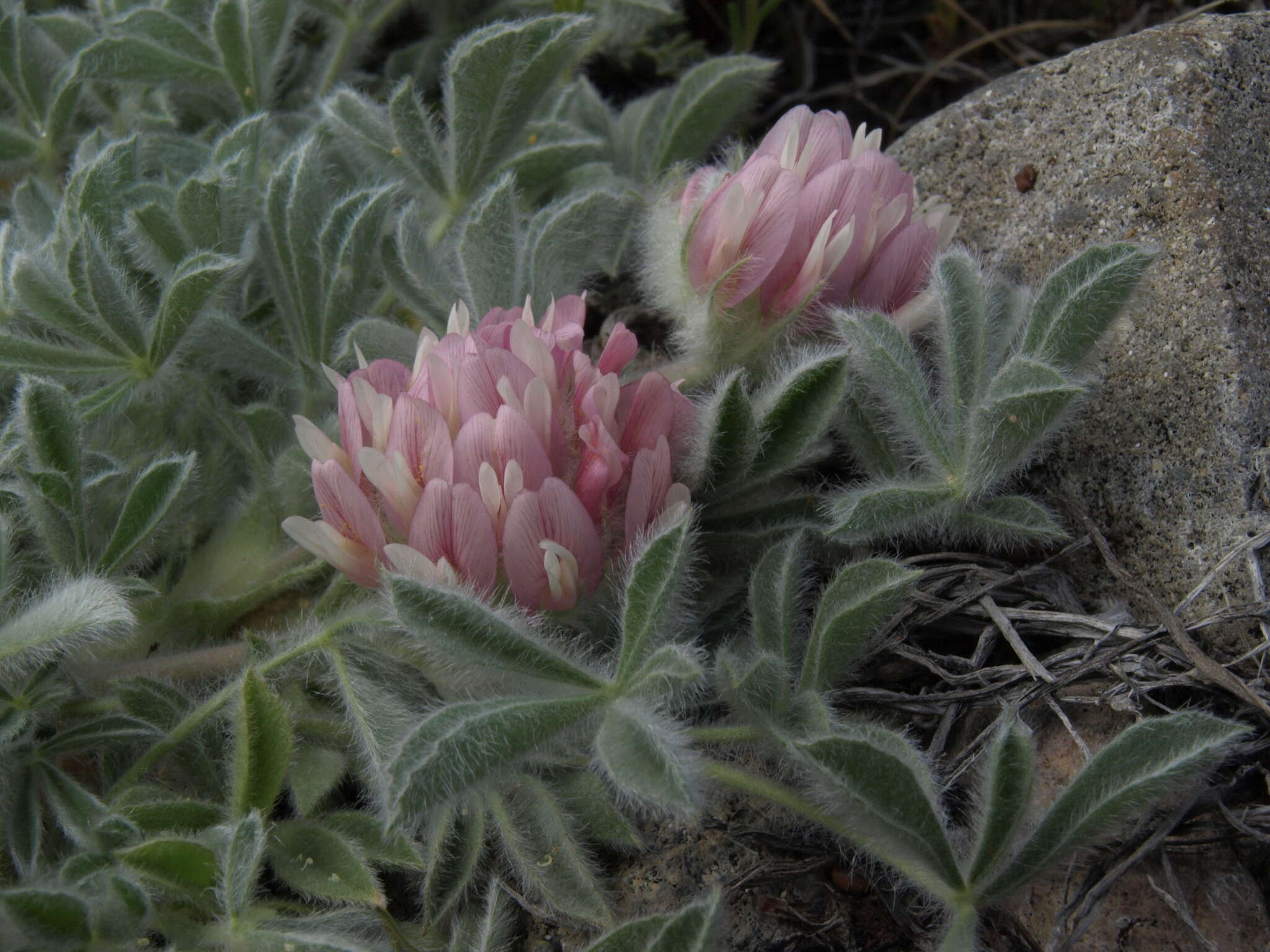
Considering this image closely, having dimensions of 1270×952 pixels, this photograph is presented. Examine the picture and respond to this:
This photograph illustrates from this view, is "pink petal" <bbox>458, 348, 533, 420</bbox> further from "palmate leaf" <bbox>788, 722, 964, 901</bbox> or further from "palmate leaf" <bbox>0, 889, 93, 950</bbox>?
"palmate leaf" <bbox>0, 889, 93, 950</bbox>

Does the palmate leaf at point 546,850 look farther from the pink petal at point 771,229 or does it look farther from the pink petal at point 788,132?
the pink petal at point 788,132

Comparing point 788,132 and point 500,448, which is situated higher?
point 788,132

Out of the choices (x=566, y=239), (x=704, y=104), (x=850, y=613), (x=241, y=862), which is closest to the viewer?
(x=241, y=862)

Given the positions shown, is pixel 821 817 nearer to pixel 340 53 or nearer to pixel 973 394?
pixel 973 394

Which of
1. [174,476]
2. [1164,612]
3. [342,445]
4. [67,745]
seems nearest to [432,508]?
[342,445]

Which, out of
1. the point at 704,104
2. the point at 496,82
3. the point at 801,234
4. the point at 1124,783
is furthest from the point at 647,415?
the point at 704,104

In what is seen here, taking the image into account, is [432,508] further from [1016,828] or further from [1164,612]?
[1164,612]

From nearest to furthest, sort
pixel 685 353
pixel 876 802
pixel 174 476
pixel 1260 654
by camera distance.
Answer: pixel 876 802 → pixel 1260 654 → pixel 174 476 → pixel 685 353
